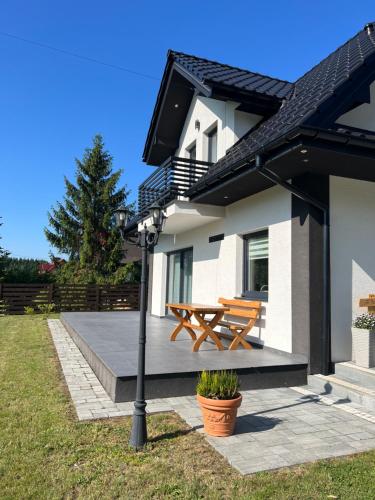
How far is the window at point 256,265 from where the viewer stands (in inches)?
301

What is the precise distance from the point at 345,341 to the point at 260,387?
5.49ft

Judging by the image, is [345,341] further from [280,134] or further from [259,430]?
[280,134]

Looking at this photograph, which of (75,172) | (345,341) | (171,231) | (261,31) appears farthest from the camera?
(75,172)

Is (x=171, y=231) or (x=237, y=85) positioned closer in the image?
(x=237, y=85)

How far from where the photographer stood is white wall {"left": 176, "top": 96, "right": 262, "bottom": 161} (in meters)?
9.31

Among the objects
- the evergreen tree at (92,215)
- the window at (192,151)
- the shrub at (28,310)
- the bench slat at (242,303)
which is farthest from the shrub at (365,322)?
the evergreen tree at (92,215)

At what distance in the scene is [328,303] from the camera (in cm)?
602

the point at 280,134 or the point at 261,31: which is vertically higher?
the point at 261,31

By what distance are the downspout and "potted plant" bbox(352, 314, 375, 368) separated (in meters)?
0.39

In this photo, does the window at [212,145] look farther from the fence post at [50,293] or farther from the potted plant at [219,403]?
the fence post at [50,293]

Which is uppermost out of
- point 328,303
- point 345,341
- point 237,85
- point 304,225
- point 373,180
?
point 237,85

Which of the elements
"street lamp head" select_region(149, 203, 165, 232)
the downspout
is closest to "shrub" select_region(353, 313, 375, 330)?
the downspout

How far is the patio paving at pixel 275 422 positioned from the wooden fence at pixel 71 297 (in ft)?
39.7

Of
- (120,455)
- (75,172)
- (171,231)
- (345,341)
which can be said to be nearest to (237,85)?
(171,231)
